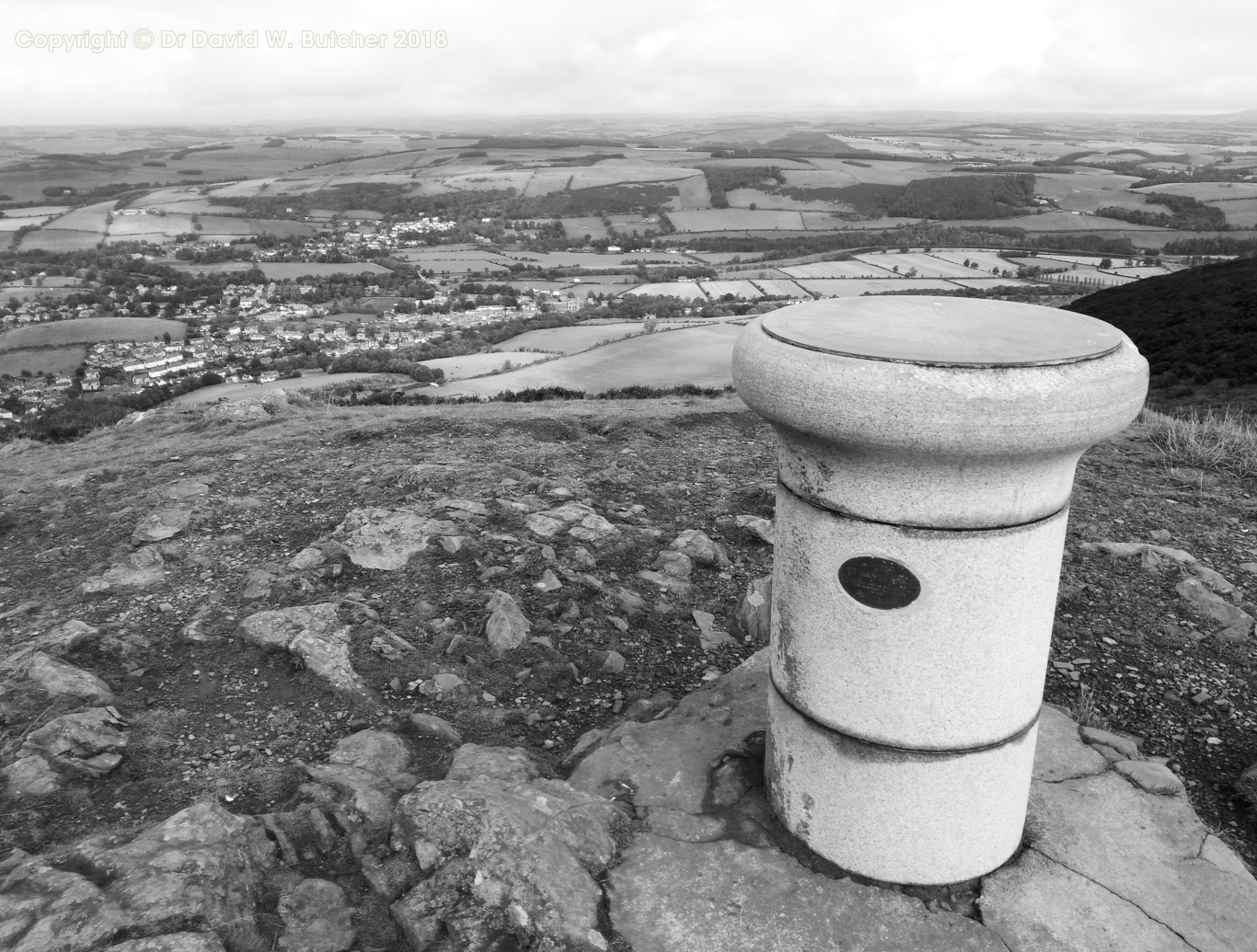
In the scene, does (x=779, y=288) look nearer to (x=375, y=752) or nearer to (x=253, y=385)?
(x=253, y=385)

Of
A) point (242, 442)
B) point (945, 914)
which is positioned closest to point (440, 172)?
point (242, 442)

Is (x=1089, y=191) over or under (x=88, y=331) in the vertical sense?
over

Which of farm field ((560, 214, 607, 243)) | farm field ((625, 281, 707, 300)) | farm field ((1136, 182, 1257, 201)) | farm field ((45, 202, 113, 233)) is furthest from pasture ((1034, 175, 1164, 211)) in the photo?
farm field ((45, 202, 113, 233))

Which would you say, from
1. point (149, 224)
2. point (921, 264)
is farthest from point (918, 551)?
point (149, 224)

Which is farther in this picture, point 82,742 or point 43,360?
point 43,360

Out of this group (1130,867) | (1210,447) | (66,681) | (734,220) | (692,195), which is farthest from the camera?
(692,195)
